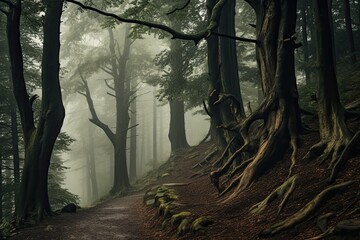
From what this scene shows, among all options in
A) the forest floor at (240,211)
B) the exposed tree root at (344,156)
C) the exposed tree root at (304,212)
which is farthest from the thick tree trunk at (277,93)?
the exposed tree root at (304,212)

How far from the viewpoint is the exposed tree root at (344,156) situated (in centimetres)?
579

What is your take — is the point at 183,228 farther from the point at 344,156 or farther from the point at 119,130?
the point at 119,130

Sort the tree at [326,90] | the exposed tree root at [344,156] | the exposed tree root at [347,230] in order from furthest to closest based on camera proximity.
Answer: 1. the tree at [326,90]
2. the exposed tree root at [344,156]
3. the exposed tree root at [347,230]

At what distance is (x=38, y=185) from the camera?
1116 cm

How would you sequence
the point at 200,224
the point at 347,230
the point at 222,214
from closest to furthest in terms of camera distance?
1. the point at 347,230
2. the point at 200,224
3. the point at 222,214

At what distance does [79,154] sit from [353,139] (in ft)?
135

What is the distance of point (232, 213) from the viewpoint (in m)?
7.10

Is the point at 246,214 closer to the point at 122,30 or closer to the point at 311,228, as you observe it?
the point at 311,228

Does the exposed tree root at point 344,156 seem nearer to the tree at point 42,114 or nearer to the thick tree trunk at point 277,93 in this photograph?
the thick tree trunk at point 277,93

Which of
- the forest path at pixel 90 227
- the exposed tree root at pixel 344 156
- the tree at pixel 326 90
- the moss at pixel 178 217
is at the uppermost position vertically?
the tree at pixel 326 90

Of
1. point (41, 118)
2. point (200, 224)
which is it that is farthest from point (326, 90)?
point (41, 118)

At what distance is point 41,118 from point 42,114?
0.15 meters

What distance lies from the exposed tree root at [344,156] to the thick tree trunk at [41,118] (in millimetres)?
8829

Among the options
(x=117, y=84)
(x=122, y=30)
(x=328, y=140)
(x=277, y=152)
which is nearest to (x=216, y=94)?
(x=277, y=152)
